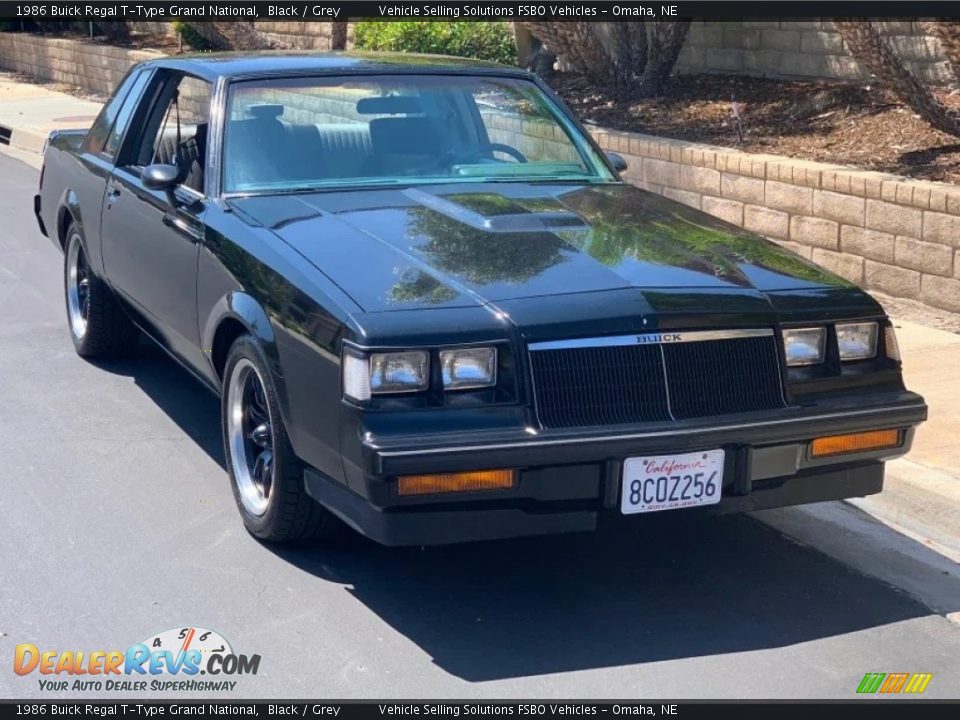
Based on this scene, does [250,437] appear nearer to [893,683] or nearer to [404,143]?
[404,143]

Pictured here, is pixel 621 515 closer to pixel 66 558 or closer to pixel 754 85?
pixel 66 558

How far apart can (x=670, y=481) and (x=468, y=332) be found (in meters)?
0.79

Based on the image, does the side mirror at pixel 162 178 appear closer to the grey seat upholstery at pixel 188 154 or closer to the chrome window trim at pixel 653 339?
the grey seat upholstery at pixel 188 154

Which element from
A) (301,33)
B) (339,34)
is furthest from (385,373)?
(301,33)

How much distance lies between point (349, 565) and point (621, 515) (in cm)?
116

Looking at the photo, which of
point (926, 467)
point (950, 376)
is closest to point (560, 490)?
A: point (926, 467)

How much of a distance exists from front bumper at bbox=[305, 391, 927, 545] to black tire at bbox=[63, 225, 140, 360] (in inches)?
126

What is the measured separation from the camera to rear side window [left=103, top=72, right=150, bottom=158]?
7047 millimetres

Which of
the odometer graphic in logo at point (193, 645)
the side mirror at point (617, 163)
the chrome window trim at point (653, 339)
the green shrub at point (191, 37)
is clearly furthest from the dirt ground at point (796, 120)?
the green shrub at point (191, 37)

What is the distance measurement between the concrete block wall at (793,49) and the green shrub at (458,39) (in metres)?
2.70

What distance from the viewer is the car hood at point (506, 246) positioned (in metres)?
4.56

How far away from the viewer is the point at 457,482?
420 cm

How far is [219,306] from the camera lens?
525 centimetres

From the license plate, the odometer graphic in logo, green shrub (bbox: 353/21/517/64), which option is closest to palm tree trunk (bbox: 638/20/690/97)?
green shrub (bbox: 353/21/517/64)
